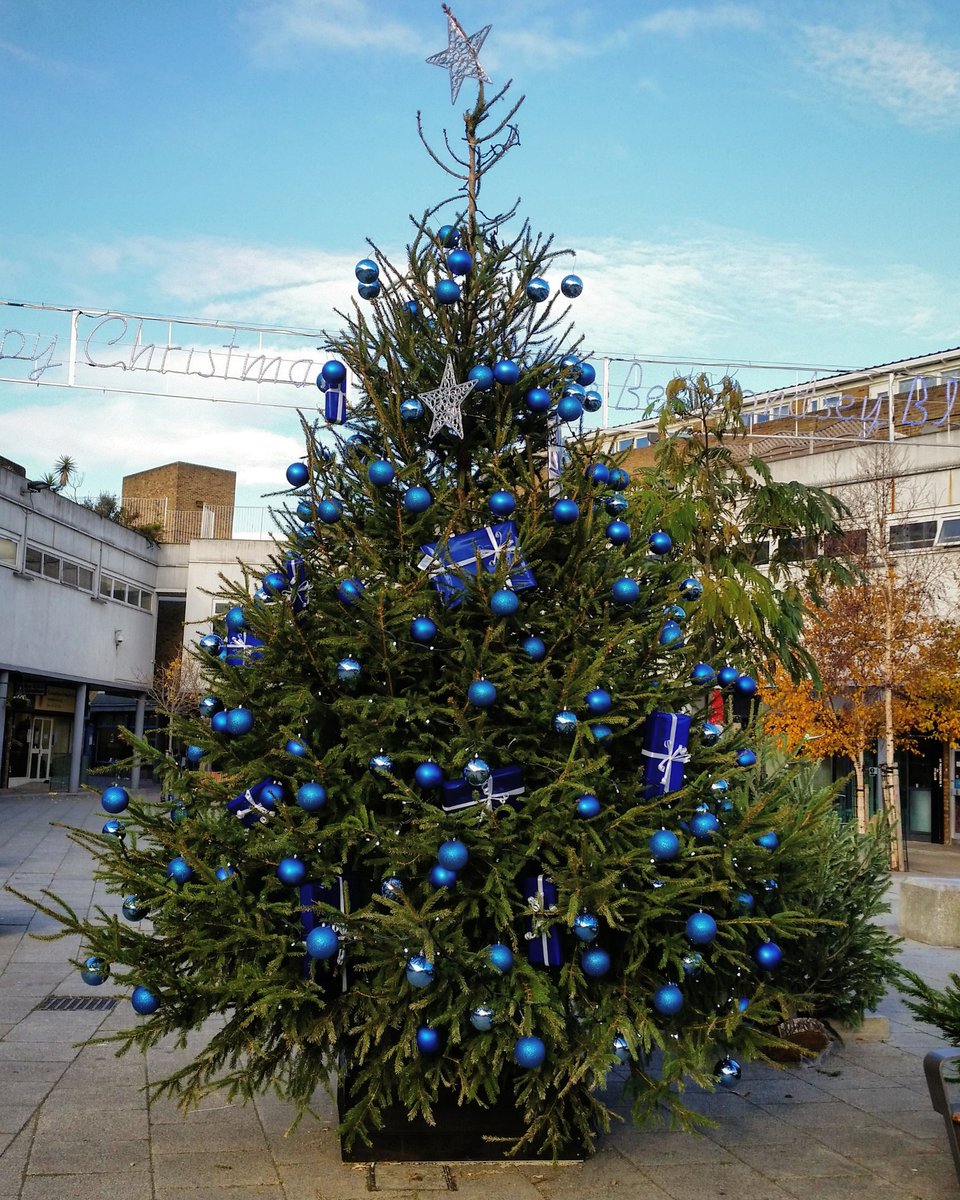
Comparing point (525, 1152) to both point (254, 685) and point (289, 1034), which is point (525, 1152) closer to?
point (289, 1034)

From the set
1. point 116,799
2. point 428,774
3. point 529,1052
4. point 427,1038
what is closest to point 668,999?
point 529,1052

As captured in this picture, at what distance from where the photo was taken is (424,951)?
4.25 m

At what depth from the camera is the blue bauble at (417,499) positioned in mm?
4836

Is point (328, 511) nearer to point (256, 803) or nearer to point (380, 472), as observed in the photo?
point (380, 472)

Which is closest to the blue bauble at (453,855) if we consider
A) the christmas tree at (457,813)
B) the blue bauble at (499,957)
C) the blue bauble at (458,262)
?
the christmas tree at (457,813)

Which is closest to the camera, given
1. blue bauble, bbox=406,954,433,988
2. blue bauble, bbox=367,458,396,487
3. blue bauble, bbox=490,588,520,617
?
blue bauble, bbox=406,954,433,988

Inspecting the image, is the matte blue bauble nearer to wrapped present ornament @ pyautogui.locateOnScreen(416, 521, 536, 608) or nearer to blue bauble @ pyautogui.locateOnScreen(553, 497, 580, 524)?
wrapped present ornament @ pyautogui.locateOnScreen(416, 521, 536, 608)

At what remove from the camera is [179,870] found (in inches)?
182

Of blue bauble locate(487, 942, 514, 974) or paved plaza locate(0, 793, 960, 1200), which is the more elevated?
blue bauble locate(487, 942, 514, 974)

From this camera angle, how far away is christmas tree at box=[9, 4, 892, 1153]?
4.43 meters

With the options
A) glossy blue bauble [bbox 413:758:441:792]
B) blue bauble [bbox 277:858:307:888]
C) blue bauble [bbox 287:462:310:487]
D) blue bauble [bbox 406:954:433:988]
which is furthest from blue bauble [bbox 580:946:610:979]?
blue bauble [bbox 287:462:310:487]

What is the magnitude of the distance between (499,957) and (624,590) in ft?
5.13

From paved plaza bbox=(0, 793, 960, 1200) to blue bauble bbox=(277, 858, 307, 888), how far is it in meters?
1.30

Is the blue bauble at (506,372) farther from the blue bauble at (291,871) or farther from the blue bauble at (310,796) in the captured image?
the blue bauble at (291,871)
